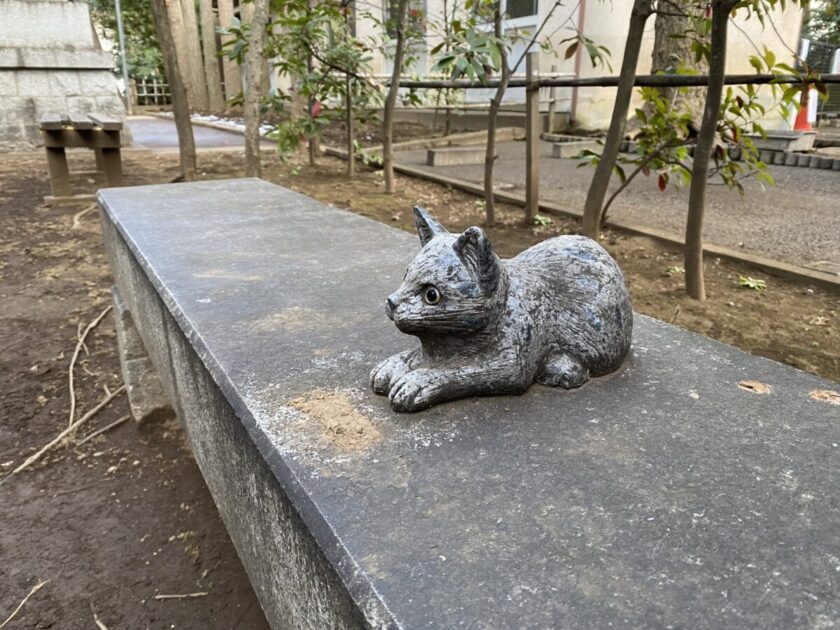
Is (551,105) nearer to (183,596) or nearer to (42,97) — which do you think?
(42,97)

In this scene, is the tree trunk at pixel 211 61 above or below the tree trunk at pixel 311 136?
above

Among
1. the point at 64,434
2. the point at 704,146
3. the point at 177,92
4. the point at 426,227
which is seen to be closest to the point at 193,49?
the point at 177,92

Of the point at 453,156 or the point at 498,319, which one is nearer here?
the point at 498,319

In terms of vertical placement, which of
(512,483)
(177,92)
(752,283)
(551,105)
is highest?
(177,92)

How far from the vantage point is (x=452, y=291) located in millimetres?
1338

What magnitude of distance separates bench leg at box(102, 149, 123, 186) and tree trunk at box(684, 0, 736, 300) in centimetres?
570

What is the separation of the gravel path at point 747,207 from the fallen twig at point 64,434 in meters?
4.07

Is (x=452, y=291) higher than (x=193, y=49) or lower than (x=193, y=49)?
lower

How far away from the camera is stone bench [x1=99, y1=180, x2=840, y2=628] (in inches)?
37.4

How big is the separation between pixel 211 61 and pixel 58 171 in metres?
13.1

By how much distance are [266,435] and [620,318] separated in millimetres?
858

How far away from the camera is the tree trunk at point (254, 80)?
5891mm

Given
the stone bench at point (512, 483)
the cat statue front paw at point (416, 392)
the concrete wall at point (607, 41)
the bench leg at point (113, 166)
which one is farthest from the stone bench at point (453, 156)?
the cat statue front paw at point (416, 392)

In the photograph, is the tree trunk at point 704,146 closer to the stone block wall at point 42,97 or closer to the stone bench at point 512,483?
the stone bench at point 512,483
